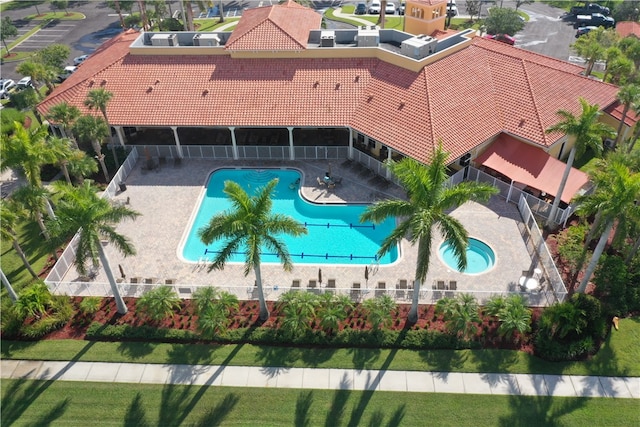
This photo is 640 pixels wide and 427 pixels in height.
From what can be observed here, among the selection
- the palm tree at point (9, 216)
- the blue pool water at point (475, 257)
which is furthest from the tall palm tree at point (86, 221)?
the blue pool water at point (475, 257)

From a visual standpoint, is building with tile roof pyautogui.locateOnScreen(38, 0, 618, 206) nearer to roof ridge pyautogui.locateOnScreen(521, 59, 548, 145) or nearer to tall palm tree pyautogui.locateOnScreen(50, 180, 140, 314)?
roof ridge pyautogui.locateOnScreen(521, 59, 548, 145)

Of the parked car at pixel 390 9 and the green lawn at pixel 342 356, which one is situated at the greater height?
the parked car at pixel 390 9

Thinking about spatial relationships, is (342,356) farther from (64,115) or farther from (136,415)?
(64,115)

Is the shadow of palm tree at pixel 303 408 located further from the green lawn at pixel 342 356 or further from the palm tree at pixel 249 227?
the palm tree at pixel 249 227

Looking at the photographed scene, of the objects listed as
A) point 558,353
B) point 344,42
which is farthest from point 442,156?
point 344,42

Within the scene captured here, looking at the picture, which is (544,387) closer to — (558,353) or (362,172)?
(558,353)

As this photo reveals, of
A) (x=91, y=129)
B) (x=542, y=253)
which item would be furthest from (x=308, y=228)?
(x=91, y=129)

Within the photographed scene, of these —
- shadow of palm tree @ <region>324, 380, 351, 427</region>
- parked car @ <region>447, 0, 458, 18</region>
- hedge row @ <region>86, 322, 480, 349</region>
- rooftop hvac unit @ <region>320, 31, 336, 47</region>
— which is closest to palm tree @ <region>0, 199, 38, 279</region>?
hedge row @ <region>86, 322, 480, 349</region>
